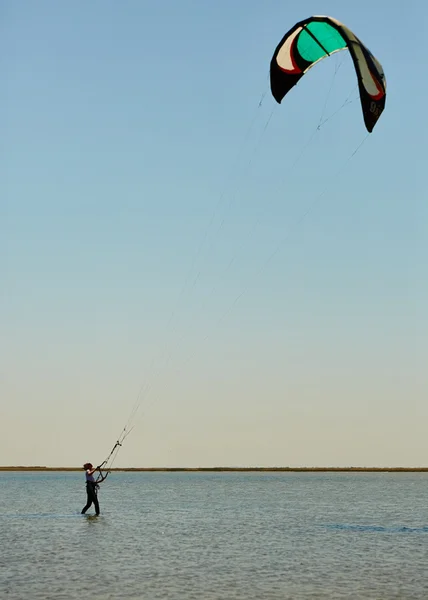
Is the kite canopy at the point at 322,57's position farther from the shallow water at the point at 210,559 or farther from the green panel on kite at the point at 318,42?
the shallow water at the point at 210,559

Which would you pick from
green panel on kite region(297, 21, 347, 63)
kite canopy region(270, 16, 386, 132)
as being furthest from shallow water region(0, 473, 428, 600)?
green panel on kite region(297, 21, 347, 63)

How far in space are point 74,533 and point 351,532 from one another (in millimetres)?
7639

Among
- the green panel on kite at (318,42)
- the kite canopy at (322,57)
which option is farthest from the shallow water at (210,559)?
the green panel on kite at (318,42)

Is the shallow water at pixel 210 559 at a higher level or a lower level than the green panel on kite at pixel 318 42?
lower

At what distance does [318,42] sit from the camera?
17.4 metres

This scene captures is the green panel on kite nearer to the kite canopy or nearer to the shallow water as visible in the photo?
the kite canopy

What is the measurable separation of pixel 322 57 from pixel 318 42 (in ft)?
2.40

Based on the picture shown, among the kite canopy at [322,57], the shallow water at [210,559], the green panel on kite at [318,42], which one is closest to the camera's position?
the shallow water at [210,559]

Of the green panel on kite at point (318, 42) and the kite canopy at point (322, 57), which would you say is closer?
the kite canopy at point (322, 57)

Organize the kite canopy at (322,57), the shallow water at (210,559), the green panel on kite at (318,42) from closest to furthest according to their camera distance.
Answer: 1. the shallow water at (210,559)
2. the kite canopy at (322,57)
3. the green panel on kite at (318,42)

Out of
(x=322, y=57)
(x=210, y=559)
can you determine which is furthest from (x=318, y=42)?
(x=210, y=559)

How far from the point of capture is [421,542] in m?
A: 20.6

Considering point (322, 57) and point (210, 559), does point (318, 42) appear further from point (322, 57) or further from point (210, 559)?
point (210, 559)

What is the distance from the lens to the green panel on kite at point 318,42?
16.9 meters
